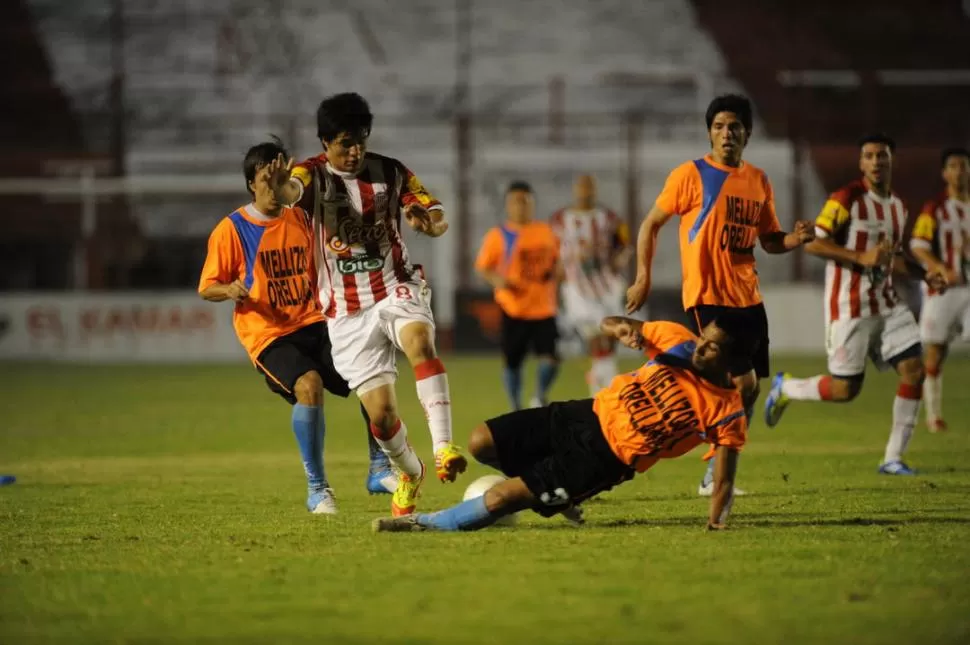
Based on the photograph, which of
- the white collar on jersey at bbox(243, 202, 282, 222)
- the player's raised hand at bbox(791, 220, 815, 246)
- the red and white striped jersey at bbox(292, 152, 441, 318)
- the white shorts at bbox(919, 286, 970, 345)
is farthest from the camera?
the white shorts at bbox(919, 286, 970, 345)

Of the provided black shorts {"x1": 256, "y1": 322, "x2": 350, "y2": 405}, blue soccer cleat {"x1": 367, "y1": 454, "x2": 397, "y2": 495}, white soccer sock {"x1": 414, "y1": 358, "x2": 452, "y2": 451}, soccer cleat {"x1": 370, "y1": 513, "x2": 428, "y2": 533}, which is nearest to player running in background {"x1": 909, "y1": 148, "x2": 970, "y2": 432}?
blue soccer cleat {"x1": 367, "y1": 454, "x2": 397, "y2": 495}

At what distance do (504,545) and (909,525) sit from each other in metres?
2.09

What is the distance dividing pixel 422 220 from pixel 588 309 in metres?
9.45

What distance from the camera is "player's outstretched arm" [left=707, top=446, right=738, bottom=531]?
22.5 feet

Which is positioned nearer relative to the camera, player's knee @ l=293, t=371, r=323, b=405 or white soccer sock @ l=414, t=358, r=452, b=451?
white soccer sock @ l=414, t=358, r=452, b=451

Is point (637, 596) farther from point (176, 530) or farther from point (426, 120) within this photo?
point (426, 120)

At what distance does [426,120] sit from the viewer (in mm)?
28500

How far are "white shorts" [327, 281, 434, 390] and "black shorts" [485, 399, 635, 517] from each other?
88cm

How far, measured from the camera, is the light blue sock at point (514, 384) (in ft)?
48.5

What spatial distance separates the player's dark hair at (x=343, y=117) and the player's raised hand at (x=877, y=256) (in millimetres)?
3590

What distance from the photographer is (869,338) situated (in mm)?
9859

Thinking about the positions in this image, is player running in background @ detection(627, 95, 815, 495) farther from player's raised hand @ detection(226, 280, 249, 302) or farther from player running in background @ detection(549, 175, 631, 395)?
player running in background @ detection(549, 175, 631, 395)

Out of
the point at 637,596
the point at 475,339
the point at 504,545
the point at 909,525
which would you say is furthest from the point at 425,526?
the point at 475,339

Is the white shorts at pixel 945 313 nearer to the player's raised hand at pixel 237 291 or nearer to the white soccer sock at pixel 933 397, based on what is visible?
the white soccer sock at pixel 933 397
